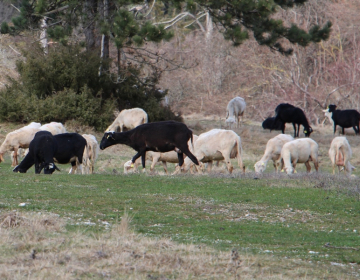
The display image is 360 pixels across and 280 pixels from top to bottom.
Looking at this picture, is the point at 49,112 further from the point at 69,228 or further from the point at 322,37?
the point at 69,228

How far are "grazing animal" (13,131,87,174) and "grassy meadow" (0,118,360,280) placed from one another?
1054 millimetres

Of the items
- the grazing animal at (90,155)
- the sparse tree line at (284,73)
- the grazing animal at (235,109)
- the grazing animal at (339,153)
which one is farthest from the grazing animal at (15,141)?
the sparse tree line at (284,73)

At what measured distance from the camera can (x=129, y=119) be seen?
2531 centimetres

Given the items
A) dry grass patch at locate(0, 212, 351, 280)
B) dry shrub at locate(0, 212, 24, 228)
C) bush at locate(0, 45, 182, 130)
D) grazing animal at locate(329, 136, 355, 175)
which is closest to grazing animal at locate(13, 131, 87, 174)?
dry shrub at locate(0, 212, 24, 228)

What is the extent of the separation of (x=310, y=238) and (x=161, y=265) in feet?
9.79

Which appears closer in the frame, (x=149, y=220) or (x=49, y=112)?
(x=149, y=220)

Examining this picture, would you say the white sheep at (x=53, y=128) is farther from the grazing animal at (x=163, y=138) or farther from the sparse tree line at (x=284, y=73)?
the sparse tree line at (x=284, y=73)

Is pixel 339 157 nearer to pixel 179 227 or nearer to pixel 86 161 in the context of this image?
pixel 86 161

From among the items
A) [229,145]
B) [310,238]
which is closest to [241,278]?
[310,238]

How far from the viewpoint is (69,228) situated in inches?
320

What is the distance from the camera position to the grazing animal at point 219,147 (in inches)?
682

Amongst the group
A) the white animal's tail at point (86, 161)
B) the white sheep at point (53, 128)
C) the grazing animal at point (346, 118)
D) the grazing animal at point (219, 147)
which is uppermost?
the grazing animal at point (346, 118)

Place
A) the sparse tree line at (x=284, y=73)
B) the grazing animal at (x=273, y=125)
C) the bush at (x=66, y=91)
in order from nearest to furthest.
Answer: the bush at (x=66, y=91), the grazing animal at (x=273, y=125), the sparse tree line at (x=284, y=73)

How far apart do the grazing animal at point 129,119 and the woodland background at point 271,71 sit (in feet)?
46.8
